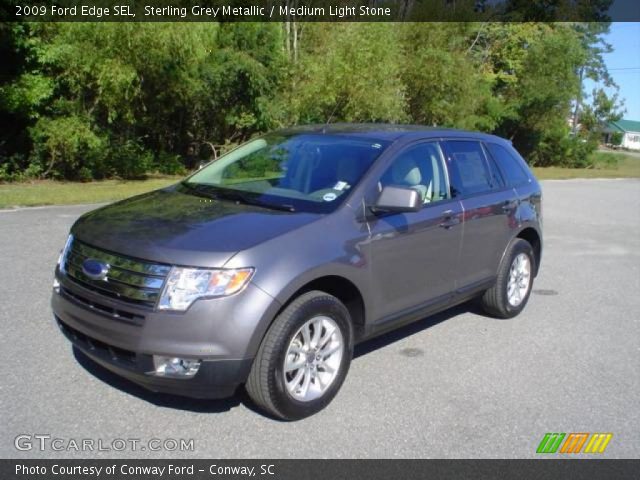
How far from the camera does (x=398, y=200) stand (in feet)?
13.4

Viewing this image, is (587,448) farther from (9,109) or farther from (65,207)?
(9,109)

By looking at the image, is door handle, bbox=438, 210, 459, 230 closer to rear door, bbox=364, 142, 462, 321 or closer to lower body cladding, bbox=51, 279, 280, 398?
rear door, bbox=364, 142, 462, 321

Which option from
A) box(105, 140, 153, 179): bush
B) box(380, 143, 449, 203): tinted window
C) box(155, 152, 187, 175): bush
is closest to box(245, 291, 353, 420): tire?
box(380, 143, 449, 203): tinted window

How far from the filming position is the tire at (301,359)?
11.6 feet

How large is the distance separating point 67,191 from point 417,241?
12451 millimetres

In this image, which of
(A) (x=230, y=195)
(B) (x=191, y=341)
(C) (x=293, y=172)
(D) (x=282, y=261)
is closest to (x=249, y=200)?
(A) (x=230, y=195)

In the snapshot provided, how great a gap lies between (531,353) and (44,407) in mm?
3713

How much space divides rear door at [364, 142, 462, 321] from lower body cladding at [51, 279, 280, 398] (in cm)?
106

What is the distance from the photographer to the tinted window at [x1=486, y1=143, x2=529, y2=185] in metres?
5.91

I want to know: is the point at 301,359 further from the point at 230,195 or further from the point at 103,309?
the point at 230,195

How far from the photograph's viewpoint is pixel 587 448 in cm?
368

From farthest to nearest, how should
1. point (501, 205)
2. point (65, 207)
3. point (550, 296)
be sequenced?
point (65, 207) → point (550, 296) → point (501, 205)

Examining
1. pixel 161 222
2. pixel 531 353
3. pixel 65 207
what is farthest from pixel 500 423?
pixel 65 207
